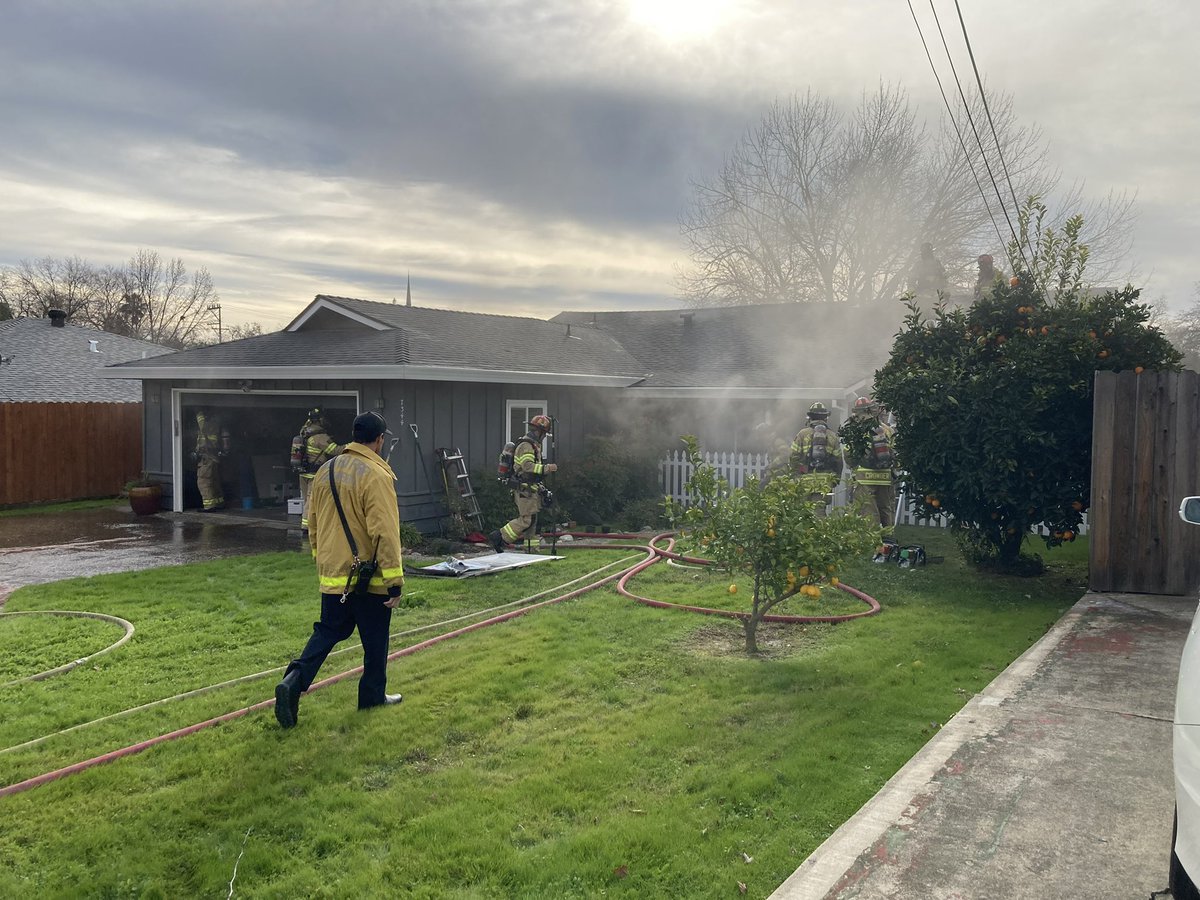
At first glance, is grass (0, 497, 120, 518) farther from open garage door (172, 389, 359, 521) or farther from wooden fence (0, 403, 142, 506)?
open garage door (172, 389, 359, 521)

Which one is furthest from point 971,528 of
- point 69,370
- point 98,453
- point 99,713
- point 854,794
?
point 69,370

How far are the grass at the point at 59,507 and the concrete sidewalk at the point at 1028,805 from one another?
1584 cm

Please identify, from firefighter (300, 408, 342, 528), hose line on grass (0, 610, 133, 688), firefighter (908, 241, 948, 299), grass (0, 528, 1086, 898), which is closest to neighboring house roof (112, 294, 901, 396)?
firefighter (300, 408, 342, 528)

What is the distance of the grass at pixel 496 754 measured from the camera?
144 inches

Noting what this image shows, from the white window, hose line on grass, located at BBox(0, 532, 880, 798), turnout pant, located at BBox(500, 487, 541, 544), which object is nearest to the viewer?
hose line on grass, located at BBox(0, 532, 880, 798)

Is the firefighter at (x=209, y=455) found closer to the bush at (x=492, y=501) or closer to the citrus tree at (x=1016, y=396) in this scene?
the bush at (x=492, y=501)

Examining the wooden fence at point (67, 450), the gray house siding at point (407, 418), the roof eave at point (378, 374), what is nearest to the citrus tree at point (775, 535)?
the roof eave at point (378, 374)

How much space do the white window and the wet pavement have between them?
3727 mm

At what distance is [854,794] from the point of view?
13.8 ft

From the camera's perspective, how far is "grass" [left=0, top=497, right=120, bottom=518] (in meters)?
15.5

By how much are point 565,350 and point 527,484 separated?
20.0 ft

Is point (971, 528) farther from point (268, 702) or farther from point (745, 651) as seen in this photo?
point (268, 702)

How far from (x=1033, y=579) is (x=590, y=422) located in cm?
851

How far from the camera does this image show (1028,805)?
3754mm
